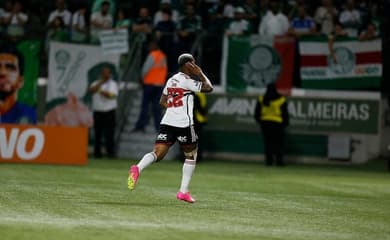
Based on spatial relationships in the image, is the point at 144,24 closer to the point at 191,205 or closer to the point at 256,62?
the point at 256,62

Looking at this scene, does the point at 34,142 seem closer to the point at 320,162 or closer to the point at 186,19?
the point at 186,19

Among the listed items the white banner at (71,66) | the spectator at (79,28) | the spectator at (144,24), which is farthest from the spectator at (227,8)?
the spectator at (79,28)

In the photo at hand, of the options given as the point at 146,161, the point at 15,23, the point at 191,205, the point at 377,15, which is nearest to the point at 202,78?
Result: the point at 146,161

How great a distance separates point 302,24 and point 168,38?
3.72m

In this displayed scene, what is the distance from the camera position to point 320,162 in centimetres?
2692

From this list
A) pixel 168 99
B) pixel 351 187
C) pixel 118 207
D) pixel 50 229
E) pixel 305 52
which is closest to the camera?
pixel 50 229

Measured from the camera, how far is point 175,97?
14656mm

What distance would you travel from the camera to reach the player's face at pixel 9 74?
2688 cm

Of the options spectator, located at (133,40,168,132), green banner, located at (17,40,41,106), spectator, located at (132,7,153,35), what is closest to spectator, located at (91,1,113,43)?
spectator, located at (132,7,153,35)

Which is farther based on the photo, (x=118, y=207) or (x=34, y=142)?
(x=34, y=142)

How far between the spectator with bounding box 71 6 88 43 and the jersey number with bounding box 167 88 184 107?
12.7m

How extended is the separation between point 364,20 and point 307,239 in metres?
16.3

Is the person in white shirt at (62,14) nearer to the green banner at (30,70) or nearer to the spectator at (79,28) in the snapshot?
the spectator at (79,28)

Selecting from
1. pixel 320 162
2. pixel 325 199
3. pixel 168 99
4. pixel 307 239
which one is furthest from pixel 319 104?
pixel 307 239
